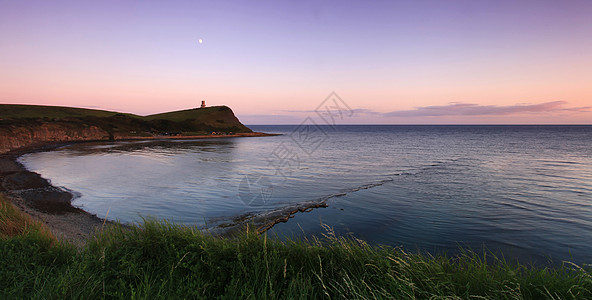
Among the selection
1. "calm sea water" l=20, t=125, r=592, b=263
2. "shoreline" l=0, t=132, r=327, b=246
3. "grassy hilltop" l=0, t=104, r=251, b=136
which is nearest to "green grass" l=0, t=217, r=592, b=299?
"calm sea water" l=20, t=125, r=592, b=263

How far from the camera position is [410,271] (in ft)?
15.0

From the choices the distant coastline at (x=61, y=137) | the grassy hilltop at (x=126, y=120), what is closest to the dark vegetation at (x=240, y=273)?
the distant coastline at (x=61, y=137)

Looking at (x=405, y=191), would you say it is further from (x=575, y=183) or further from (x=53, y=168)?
(x=53, y=168)

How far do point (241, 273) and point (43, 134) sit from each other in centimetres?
7231

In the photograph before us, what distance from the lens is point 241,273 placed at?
4477 millimetres

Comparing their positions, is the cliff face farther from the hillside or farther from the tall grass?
the tall grass

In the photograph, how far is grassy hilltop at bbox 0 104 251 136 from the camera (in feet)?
228

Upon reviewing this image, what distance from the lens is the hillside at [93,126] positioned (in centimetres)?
5027

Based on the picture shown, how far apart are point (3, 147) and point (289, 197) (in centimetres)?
4823

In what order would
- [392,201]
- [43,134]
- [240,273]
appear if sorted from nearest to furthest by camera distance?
[240,273]
[392,201]
[43,134]

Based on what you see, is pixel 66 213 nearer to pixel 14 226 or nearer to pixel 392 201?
pixel 14 226

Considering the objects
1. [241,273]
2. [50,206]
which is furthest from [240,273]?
[50,206]

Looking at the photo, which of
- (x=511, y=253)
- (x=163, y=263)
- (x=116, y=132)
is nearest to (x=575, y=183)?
(x=511, y=253)

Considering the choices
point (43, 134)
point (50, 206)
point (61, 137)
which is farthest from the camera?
point (61, 137)
